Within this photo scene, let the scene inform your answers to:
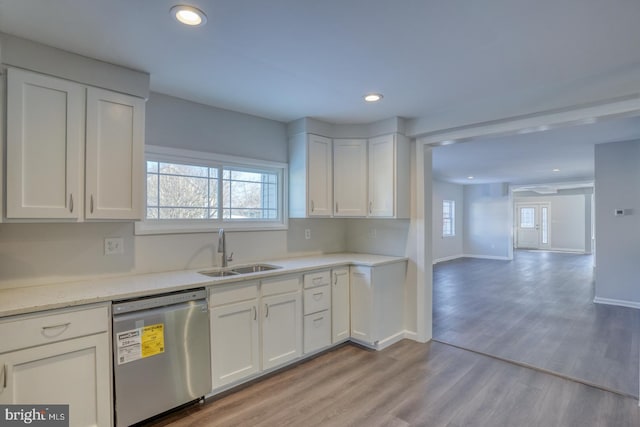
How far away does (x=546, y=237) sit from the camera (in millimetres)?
12781

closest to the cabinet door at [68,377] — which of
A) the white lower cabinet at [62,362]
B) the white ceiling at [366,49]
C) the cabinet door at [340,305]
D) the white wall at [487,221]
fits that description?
the white lower cabinet at [62,362]

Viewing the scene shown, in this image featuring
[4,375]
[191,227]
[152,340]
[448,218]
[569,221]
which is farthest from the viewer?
[569,221]

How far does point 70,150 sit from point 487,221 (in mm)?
10403

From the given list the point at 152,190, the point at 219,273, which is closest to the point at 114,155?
the point at 152,190

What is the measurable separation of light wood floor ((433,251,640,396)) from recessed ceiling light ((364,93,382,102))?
265 centimetres

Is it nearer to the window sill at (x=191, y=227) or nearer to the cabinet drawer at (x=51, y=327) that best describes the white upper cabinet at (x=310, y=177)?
the window sill at (x=191, y=227)

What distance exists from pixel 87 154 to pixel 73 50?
0.65m

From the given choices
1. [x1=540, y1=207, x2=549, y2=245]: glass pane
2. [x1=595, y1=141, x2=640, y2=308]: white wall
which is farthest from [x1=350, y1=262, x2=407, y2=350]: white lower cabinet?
[x1=540, y1=207, x2=549, y2=245]: glass pane

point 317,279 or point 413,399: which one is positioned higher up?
point 317,279

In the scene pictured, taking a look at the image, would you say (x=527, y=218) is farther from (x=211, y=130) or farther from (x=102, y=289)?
(x=102, y=289)

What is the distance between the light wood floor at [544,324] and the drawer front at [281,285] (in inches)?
73.5

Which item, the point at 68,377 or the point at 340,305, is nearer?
the point at 68,377

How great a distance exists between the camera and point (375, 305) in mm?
3295

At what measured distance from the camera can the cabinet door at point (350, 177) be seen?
3691 mm
